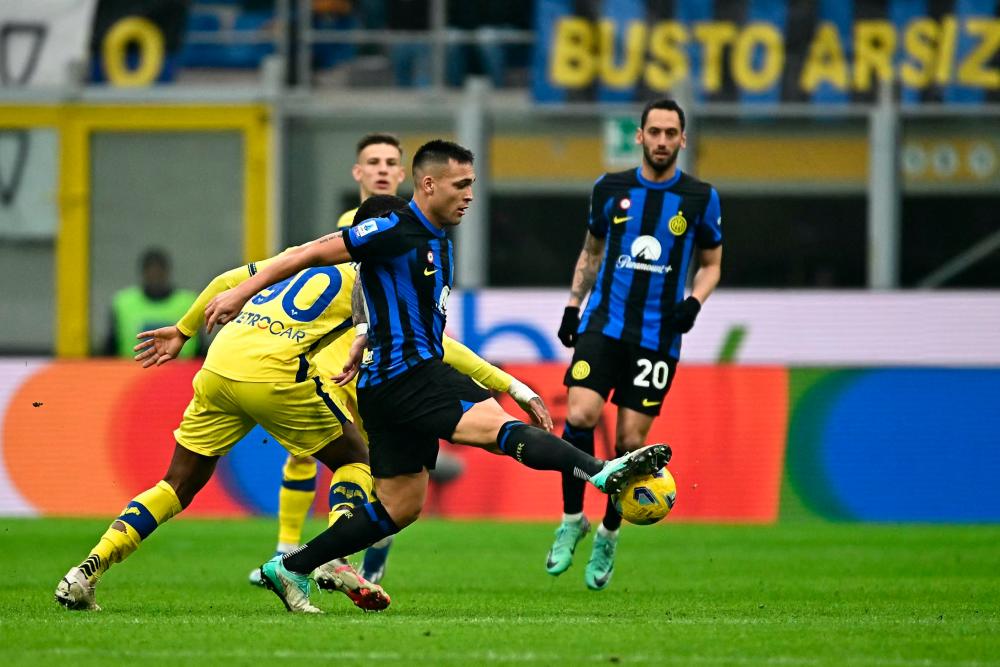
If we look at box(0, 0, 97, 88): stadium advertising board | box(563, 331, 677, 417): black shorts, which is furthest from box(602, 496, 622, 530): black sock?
box(0, 0, 97, 88): stadium advertising board

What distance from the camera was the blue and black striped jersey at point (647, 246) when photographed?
30.4 ft

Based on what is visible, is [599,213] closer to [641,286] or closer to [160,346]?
[641,286]

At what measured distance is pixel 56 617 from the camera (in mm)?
7320

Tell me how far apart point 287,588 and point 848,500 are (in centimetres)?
792

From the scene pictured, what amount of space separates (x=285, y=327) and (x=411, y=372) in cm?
139

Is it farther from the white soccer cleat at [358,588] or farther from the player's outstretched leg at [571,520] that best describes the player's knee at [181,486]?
the player's outstretched leg at [571,520]

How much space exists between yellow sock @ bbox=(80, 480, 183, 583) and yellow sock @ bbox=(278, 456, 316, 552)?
1.39 m

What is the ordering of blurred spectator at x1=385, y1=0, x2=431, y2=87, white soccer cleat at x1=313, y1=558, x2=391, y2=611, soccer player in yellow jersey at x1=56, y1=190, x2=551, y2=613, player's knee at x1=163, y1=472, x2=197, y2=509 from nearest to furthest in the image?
white soccer cleat at x1=313, y1=558, x2=391, y2=611
soccer player in yellow jersey at x1=56, y1=190, x2=551, y2=613
player's knee at x1=163, y1=472, x2=197, y2=509
blurred spectator at x1=385, y1=0, x2=431, y2=87

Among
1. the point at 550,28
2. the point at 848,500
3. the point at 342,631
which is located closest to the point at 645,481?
the point at 342,631

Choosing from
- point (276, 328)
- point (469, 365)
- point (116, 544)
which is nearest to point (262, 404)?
point (276, 328)

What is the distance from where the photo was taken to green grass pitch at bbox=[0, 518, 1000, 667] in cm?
620

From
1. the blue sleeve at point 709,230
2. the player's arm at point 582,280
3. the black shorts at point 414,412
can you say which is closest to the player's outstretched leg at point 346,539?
the black shorts at point 414,412

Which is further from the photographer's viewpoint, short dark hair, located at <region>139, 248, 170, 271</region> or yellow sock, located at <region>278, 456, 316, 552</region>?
short dark hair, located at <region>139, 248, 170, 271</region>

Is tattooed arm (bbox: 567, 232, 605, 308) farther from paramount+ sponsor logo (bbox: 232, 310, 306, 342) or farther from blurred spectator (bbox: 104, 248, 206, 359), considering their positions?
blurred spectator (bbox: 104, 248, 206, 359)
